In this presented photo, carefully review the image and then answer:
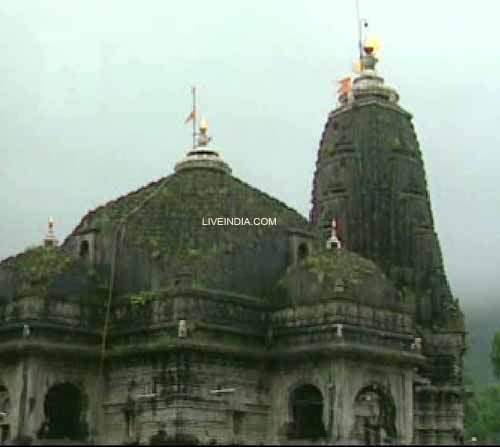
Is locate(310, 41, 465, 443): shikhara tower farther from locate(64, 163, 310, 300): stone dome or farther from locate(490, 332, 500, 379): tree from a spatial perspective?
locate(490, 332, 500, 379): tree

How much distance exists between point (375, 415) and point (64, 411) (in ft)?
34.1

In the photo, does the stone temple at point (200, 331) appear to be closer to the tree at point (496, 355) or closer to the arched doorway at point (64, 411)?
the arched doorway at point (64, 411)

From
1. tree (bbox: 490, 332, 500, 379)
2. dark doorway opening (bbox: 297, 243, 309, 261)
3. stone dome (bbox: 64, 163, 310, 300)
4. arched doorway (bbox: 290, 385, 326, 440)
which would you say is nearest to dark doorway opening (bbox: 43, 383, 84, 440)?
stone dome (bbox: 64, 163, 310, 300)

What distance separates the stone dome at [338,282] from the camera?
37375mm

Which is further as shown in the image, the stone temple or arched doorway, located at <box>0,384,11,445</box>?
arched doorway, located at <box>0,384,11,445</box>

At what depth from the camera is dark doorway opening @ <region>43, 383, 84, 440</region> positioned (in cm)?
3791

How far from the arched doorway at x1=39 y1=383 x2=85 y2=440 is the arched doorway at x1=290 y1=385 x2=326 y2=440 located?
7.03 metres

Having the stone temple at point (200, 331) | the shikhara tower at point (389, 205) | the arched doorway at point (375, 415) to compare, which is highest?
the shikhara tower at point (389, 205)

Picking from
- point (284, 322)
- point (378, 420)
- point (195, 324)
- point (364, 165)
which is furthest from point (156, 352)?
point (364, 165)

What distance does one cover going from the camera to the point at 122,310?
127ft

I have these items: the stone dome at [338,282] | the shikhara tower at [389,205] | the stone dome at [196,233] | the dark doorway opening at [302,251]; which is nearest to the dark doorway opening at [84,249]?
the stone dome at [196,233]

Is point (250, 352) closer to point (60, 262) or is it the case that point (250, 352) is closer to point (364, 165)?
point (60, 262)

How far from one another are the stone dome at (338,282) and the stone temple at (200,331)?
5 cm

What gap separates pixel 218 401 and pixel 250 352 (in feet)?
6.80
